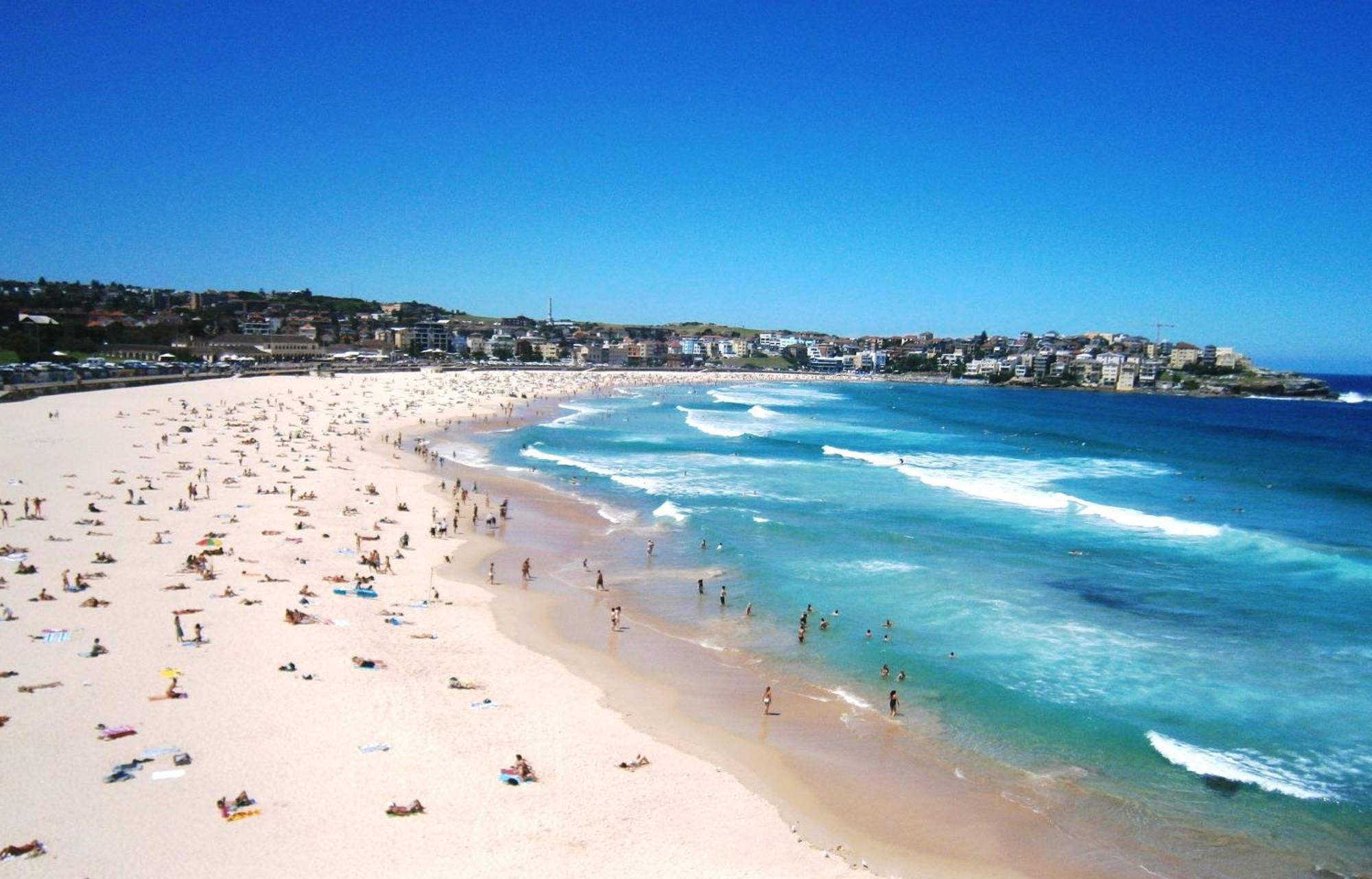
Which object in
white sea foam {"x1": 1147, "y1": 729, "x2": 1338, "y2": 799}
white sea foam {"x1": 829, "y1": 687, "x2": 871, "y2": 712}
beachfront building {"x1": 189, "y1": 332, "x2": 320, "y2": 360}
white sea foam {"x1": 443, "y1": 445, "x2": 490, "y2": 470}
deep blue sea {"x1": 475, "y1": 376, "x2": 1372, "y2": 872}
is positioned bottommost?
white sea foam {"x1": 1147, "y1": 729, "x2": 1338, "y2": 799}

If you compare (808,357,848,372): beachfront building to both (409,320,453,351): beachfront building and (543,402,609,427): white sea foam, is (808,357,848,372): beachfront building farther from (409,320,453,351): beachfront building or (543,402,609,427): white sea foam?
(543,402,609,427): white sea foam

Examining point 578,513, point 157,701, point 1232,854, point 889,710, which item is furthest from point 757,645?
point 578,513

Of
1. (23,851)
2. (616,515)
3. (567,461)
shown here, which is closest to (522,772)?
(23,851)

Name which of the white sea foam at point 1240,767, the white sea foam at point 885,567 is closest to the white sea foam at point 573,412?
the white sea foam at point 885,567

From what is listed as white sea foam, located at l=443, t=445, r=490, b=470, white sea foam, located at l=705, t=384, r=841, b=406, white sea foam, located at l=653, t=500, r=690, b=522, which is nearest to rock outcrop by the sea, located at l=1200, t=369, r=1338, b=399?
white sea foam, located at l=705, t=384, r=841, b=406

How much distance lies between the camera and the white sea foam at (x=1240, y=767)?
1196 cm

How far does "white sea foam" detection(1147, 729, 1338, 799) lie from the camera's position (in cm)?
1196

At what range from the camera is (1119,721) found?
13.9m

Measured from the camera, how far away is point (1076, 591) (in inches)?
829

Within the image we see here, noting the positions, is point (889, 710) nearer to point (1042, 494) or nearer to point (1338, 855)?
point (1338, 855)

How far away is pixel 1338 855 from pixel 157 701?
1617 cm

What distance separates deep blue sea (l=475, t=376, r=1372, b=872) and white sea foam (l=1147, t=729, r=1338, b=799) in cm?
4

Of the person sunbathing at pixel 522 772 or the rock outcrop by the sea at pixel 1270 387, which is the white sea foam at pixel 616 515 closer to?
the person sunbathing at pixel 522 772

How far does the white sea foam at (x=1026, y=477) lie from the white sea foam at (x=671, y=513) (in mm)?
12270
